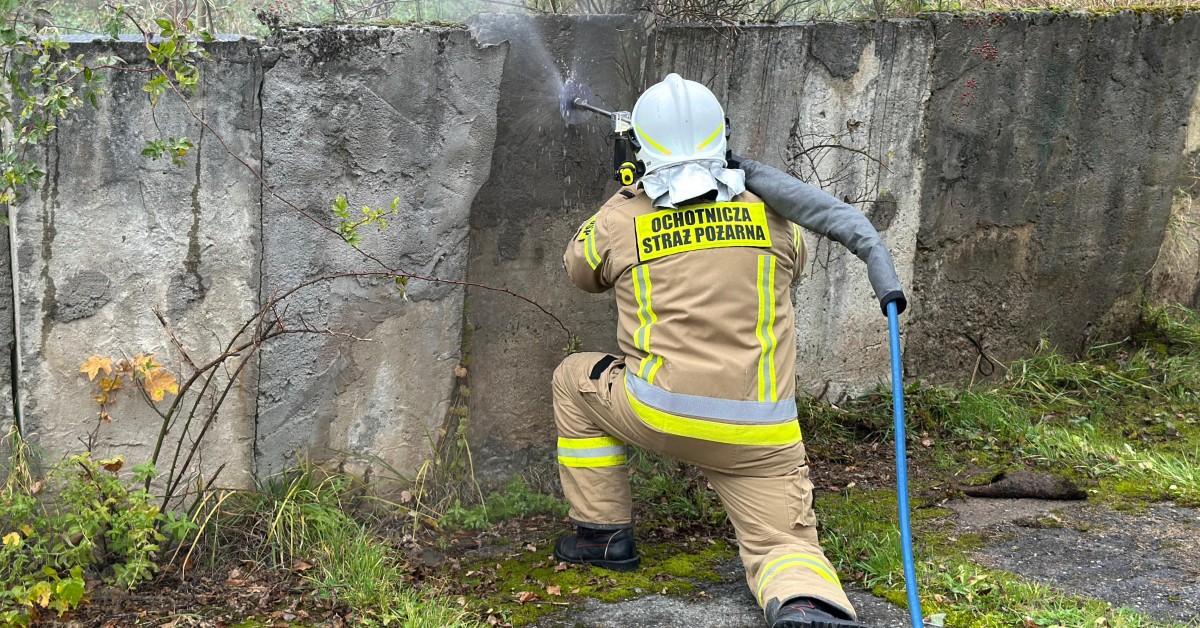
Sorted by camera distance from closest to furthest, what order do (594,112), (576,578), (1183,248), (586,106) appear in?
(576,578) < (586,106) < (594,112) < (1183,248)

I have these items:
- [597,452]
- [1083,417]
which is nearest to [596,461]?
[597,452]

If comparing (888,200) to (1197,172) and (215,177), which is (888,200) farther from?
(215,177)

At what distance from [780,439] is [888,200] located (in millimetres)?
1723

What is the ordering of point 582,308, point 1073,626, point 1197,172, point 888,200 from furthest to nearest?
point 1197,172
point 888,200
point 582,308
point 1073,626

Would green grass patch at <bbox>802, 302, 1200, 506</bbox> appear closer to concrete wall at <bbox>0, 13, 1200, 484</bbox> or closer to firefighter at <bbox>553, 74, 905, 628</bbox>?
concrete wall at <bbox>0, 13, 1200, 484</bbox>

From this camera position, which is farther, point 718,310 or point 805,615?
point 718,310

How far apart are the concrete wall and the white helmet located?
678 millimetres

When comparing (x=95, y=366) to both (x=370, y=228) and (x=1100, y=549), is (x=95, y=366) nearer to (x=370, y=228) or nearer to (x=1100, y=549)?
(x=370, y=228)

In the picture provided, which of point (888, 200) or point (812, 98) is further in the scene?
point (888, 200)

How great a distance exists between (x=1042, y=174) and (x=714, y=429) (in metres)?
2.55

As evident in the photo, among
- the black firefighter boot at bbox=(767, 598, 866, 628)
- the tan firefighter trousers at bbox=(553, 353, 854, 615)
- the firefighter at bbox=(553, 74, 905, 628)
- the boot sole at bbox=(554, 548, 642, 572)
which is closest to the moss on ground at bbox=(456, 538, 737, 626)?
the boot sole at bbox=(554, 548, 642, 572)

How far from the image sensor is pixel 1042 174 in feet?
15.7

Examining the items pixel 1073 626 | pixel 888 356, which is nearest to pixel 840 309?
pixel 888 356

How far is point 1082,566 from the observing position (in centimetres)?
347
